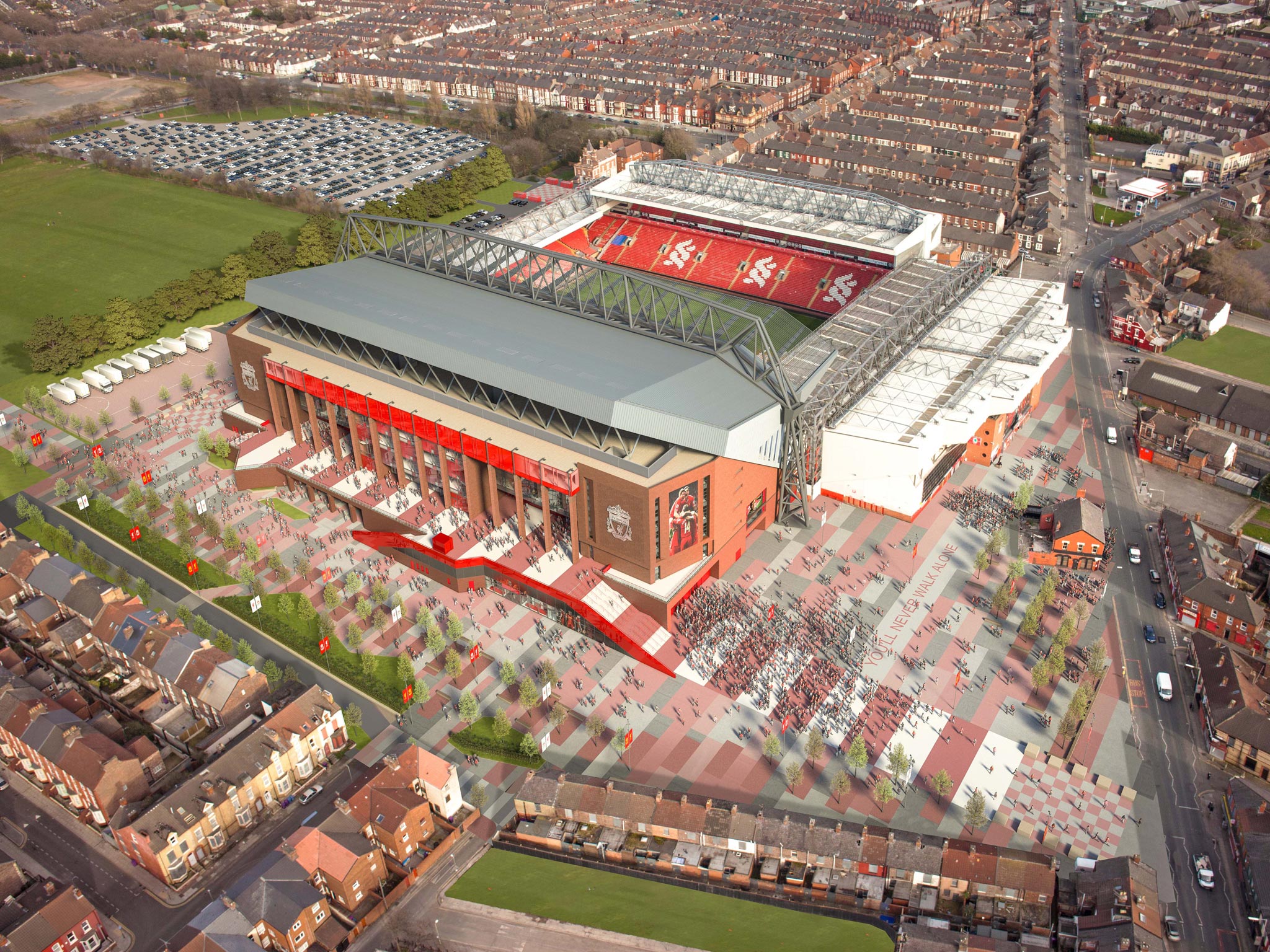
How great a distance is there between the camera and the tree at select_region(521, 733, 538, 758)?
7125 centimetres

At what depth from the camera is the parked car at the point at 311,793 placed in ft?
229

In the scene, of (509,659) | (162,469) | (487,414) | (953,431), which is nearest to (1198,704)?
(953,431)

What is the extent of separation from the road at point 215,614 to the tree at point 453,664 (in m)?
5.74

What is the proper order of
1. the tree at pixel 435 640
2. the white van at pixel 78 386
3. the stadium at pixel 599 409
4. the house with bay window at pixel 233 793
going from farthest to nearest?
the white van at pixel 78 386, the stadium at pixel 599 409, the tree at pixel 435 640, the house with bay window at pixel 233 793

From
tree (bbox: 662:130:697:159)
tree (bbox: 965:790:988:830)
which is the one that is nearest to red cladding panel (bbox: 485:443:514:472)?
tree (bbox: 965:790:988:830)

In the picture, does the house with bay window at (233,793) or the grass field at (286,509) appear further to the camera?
the grass field at (286,509)

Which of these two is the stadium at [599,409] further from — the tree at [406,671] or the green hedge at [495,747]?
the green hedge at [495,747]

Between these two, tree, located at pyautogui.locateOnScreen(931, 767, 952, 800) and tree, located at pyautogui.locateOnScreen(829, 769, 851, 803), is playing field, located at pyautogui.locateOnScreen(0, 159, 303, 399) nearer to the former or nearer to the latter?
tree, located at pyautogui.locateOnScreen(829, 769, 851, 803)

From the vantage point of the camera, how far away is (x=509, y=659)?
267 ft

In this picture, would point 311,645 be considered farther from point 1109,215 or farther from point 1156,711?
point 1109,215

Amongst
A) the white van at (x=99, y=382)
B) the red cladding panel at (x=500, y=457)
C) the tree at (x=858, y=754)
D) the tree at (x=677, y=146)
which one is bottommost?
the tree at (x=858, y=754)

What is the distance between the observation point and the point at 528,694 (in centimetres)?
7488

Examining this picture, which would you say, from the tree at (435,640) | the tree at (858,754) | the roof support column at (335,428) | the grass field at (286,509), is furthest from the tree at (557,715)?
the roof support column at (335,428)

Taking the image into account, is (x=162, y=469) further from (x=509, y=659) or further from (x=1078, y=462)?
(x=1078, y=462)
